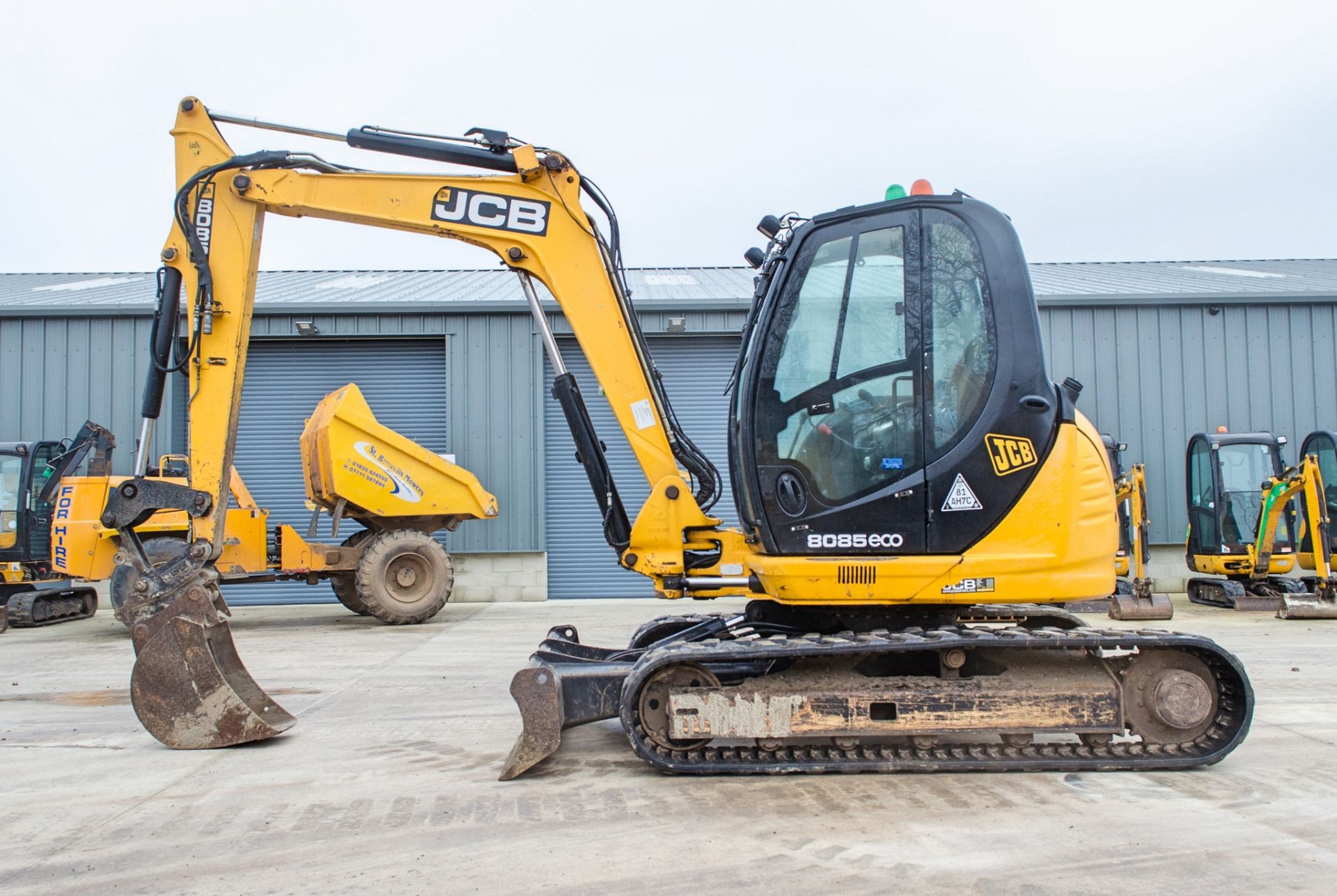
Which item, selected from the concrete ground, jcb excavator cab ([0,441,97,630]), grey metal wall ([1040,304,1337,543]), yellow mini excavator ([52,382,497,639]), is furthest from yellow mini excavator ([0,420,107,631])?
grey metal wall ([1040,304,1337,543])

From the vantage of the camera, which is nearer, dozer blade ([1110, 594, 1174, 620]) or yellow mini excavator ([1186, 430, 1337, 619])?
dozer blade ([1110, 594, 1174, 620])

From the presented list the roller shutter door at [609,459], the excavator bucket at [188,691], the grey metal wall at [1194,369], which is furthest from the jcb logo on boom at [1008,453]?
the grey metal wall at [1194,369]

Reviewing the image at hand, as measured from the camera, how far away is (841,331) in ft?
16.7

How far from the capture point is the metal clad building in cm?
1573

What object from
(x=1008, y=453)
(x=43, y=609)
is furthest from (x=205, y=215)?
(x=43, y=609)

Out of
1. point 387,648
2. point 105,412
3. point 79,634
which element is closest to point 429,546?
point 387,648

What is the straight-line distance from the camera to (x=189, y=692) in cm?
550

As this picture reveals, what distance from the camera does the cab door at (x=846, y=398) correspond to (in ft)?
16.3

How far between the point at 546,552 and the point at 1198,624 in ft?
30.0

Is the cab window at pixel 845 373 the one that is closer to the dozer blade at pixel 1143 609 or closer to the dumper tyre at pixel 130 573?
the dumper tyre at pixel 130 573

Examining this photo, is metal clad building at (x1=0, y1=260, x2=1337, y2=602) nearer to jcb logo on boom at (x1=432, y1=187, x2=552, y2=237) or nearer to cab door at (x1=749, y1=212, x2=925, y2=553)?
jcb logo on boom at (x1=432, y1=187, x2=552, y2=237)

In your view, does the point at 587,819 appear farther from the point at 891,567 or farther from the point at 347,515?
the point at 347,515

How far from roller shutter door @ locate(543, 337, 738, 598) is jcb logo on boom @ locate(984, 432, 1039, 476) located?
11.1 m

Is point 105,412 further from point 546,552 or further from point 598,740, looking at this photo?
point 598,740
